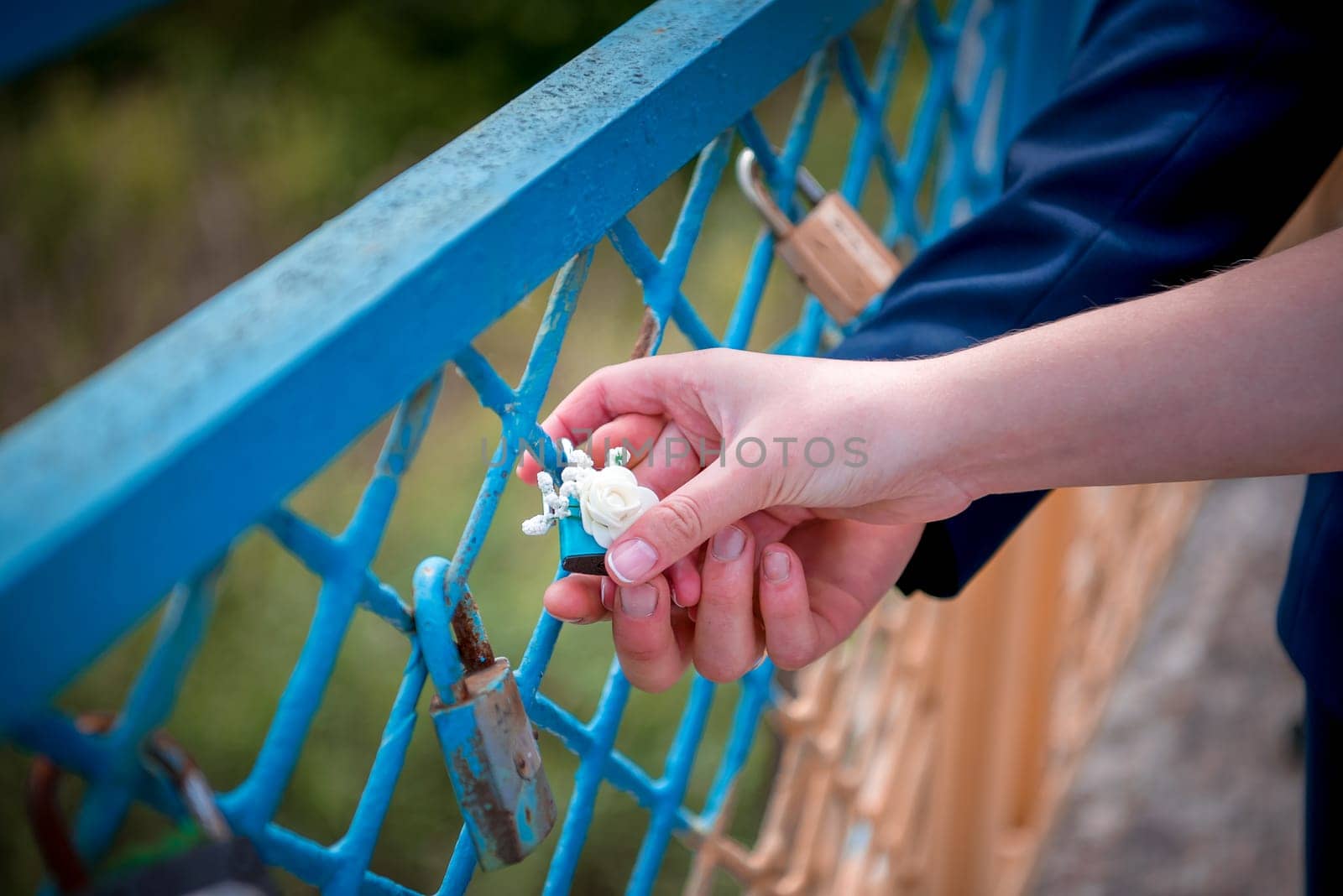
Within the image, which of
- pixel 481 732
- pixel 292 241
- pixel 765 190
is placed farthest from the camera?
pixel 292 241

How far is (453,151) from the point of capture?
0.66 metres

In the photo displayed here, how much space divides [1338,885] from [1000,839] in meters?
0.86

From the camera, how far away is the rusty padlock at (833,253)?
1082 mm

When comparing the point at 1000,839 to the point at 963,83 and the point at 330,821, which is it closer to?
the point at 963,83

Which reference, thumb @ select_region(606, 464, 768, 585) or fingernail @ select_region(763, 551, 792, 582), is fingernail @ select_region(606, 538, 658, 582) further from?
fingernail @ select_region(763, 551, 792, 582)

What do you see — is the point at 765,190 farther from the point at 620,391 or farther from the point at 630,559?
the point at 630,559

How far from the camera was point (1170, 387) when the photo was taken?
0.69 metres

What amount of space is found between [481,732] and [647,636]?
199mm

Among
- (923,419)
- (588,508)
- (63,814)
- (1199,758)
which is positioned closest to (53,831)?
(63,814)

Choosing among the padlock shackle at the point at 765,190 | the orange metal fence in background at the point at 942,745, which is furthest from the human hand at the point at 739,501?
the orange metal fence in background at the point at 942,745

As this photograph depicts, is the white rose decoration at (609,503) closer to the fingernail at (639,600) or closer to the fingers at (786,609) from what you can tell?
the fingernail at (639,600)

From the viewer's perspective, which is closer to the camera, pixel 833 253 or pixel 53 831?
pixel 53 831

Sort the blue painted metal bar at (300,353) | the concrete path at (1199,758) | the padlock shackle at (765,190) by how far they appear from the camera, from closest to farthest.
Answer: the blue painted metal bar at (300,353) → the padlock shackle at (765,190) → the concrete path at (1199,758)

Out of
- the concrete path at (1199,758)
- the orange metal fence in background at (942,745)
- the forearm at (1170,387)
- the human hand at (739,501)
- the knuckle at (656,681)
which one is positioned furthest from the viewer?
the concrete path at (1199,758)
